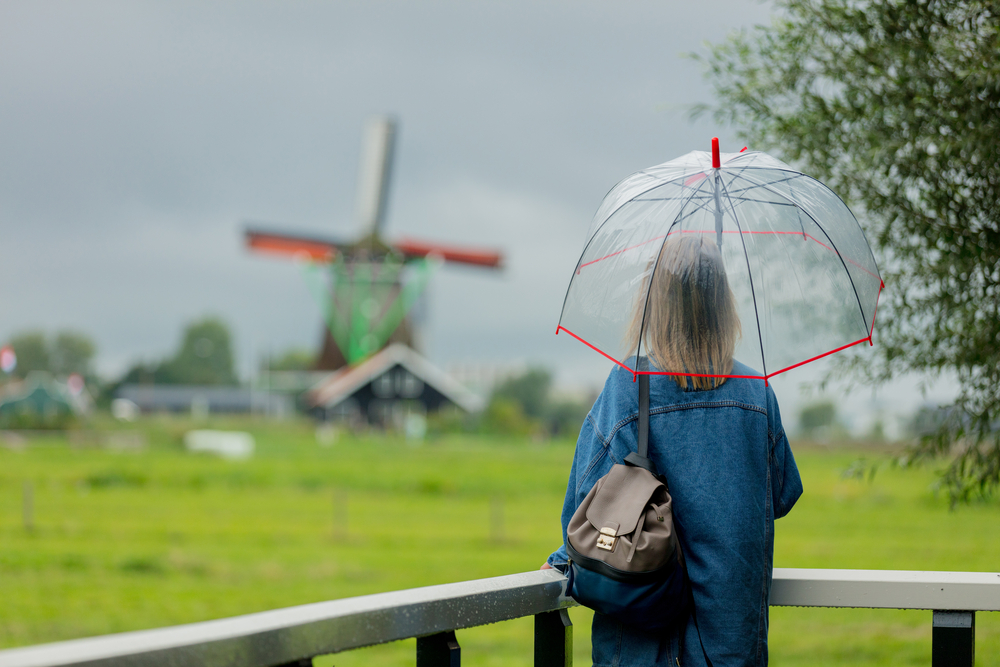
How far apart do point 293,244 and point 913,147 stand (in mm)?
36684

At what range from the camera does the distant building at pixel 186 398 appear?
78625 mm

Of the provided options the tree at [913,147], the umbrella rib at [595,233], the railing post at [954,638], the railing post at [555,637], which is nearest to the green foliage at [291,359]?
the tree at [913,147]

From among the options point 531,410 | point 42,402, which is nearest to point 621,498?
point 42,402

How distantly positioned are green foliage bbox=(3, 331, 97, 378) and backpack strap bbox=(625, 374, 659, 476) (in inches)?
3563

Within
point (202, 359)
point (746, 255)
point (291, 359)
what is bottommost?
point (202, 359)

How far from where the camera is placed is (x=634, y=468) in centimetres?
156

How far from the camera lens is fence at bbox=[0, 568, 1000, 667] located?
41.8 inches

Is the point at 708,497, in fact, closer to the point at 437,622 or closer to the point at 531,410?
the point at 437,622

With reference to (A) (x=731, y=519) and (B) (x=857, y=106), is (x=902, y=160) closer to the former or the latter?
(B) (x=857, y=106)

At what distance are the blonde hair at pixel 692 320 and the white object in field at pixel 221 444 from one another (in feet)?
99.7

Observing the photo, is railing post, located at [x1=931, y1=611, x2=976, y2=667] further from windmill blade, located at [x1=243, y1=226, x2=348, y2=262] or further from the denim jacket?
windmill blade, located at [x1=243, y1=226, x2=348, y2=262]

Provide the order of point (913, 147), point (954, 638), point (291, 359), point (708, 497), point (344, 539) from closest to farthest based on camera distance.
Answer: point (708, 497)
point (954, 638)
point (913, 147)
point (344, 539)
point (291, 359)

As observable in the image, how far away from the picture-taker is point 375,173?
130 ft

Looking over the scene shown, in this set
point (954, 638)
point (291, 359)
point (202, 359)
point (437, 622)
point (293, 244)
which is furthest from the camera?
point (291, 359)
